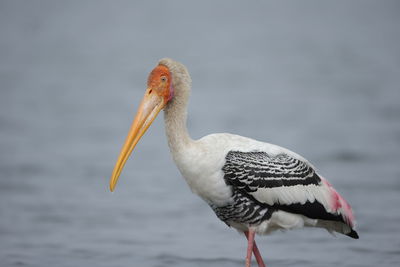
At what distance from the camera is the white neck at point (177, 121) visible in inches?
357

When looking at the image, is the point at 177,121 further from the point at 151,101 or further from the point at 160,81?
the point at 160,81

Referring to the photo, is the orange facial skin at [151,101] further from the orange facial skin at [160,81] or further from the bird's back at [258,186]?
the bird's back at [258,186]

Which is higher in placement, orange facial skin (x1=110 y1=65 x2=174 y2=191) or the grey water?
the grey water

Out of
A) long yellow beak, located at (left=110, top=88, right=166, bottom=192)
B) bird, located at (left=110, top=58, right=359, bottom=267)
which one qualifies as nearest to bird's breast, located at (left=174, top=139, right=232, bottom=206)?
bird, located at (left=110, top=58, right=359, bottom=267)

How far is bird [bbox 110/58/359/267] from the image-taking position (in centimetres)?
904

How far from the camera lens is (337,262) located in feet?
37.3

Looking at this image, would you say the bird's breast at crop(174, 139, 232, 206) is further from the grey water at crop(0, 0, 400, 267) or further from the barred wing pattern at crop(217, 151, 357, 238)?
the grey water at crop(0, 0, 400, 267)

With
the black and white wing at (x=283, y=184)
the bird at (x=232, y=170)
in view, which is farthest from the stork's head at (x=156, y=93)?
the black and white wing at (x=283, y=184)

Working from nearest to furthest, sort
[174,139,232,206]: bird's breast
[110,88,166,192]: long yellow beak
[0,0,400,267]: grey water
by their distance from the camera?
[174,139,232,206]: bird's breast < [110,88,166,192]: long yellow beak < [0,0,400,267]: grey water

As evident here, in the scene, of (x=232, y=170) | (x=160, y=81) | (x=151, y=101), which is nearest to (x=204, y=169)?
(x=232, y=170)

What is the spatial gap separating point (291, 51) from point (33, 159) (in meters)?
15.1

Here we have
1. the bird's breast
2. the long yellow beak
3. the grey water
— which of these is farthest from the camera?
the grey water

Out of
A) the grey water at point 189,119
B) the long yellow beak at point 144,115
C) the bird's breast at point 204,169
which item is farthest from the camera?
the grey water at point 189,119

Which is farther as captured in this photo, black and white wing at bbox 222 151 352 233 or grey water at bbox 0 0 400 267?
grey water at bbox 0 0 400 267
